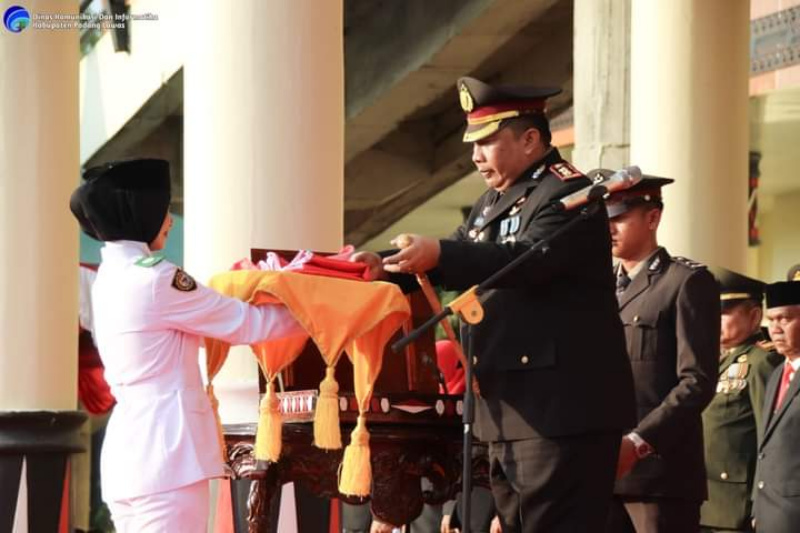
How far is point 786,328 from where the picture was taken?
7.25 m

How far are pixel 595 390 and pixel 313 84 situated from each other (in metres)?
2.78

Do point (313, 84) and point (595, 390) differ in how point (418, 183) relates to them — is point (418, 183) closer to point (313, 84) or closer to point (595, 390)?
point (313, 84)

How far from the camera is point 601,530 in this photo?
17.1 feet

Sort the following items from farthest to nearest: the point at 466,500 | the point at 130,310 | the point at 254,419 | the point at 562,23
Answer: the point at 562,23
the point at 254,419
the point at 130,310
the point at 466,500

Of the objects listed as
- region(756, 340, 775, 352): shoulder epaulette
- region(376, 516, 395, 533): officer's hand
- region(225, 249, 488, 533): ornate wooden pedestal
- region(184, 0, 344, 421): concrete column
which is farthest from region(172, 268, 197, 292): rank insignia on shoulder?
region(756, 340, 775, 352): shoulder epaulette

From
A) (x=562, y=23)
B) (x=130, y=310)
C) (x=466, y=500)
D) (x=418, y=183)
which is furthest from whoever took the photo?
(x=418, y=183)

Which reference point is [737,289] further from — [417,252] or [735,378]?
[417,252]

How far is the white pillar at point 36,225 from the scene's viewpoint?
10.5 metres

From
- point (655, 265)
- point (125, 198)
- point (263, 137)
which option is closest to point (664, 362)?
point (655, 265)

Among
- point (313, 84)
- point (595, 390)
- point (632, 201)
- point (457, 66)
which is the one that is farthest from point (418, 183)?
point (595, 390)

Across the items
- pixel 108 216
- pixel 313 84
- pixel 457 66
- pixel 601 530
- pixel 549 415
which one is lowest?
pixel 601 530

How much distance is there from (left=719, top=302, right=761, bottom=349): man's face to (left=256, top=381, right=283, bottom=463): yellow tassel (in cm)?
300

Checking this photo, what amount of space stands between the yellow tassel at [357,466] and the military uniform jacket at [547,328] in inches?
15.9

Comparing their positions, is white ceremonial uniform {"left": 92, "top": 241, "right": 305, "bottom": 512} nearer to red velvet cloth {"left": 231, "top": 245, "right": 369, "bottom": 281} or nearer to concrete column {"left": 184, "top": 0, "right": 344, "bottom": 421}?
red velvet cloth {"left": 231, "top": 245, "right": 369, "bottom": 281}
